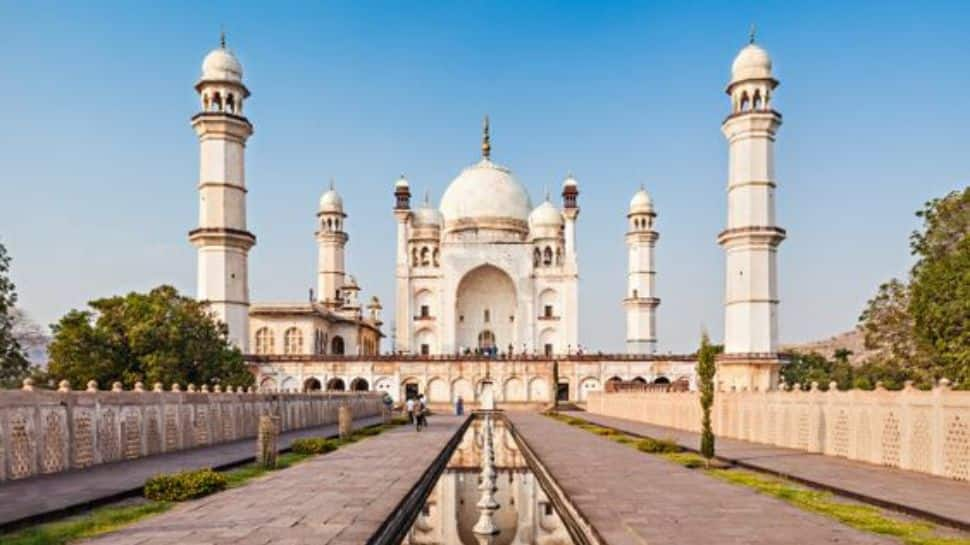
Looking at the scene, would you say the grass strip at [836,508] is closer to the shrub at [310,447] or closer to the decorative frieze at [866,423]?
the decorative frieze at [866,423]

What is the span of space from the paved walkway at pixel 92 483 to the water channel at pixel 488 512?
3658 mm

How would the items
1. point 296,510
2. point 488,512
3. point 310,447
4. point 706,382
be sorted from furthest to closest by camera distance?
1. point 310,447
2. point 706,382
3. point 488,512
4. point 296,510

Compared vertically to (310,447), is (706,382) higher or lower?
higher

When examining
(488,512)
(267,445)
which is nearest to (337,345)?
(267,445)

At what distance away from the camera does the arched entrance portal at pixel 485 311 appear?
67.6 m

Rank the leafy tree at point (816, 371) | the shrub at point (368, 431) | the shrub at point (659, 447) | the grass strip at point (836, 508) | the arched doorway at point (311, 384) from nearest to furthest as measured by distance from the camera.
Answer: the grass strip at point (836, 508) < the shrub at point (659, 447) < the shrub at point (368, 431) < the leafy tree at point (816, 371) < the arched doorway at point (311, 384)

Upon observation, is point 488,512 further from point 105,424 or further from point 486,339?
point 486,339

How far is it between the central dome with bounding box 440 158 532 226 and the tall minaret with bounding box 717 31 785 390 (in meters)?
25.7

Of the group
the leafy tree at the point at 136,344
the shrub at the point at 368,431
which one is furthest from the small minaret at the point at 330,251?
the shrub at the point at 368,431

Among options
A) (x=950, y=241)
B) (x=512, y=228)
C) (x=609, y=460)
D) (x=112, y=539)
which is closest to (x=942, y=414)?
(x=609, y=460)

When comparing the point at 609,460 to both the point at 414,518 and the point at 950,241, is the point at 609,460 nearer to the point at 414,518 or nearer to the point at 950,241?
the point at 414,518

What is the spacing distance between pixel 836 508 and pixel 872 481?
8.83 ft

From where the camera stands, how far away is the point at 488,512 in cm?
1040

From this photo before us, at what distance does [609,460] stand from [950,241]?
66.0 ft
